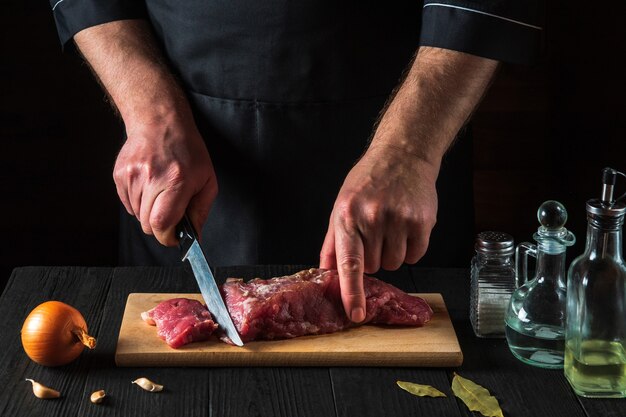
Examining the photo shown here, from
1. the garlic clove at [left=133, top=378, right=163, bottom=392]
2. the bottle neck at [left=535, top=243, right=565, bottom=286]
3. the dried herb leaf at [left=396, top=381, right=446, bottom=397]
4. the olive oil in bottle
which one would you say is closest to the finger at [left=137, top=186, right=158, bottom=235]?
the garlic clove at [left=133, top=378, right=163, bottom=392]

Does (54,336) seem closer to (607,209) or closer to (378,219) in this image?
(378,219)

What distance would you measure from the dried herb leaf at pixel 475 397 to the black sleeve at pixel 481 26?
71cm

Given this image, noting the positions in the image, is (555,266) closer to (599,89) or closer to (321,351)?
(321,351)

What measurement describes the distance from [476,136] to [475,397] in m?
1.78

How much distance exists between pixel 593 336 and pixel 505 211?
1780 mm

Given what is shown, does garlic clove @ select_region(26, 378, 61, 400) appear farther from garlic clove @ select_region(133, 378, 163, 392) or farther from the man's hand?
the man's hand

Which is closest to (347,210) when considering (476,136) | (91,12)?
(91,12)

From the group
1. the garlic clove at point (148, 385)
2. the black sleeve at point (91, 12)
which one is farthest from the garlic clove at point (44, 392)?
the black sleeve at point (91, 12)

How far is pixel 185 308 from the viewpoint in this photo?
1861 mm

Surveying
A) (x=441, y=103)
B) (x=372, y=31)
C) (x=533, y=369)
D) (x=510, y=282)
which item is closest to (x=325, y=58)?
(x=372, y=31)

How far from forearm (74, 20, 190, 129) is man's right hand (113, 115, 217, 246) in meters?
0.05

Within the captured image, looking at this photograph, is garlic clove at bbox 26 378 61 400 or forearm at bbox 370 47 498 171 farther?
forearm at bbox 370 47 498 171

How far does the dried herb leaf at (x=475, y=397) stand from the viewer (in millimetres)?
1618

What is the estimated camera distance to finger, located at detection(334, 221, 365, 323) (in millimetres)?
1815
